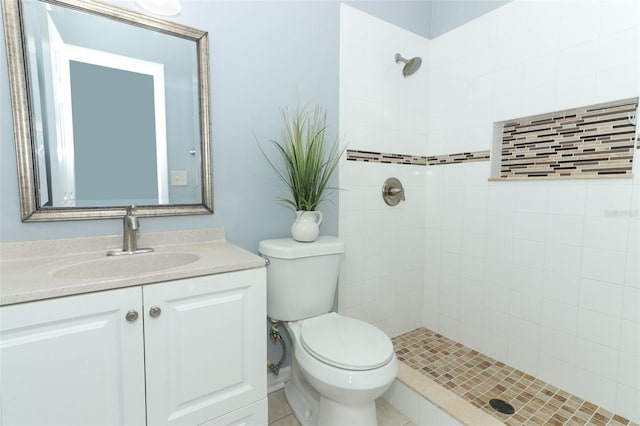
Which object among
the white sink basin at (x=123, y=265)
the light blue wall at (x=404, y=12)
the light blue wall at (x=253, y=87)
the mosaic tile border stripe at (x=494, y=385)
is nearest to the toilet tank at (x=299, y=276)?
the light blue wall at (x=253, y=87)

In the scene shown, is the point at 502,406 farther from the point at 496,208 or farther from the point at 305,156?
the point at 305,156

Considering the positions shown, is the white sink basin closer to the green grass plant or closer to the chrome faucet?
the chrome faucet

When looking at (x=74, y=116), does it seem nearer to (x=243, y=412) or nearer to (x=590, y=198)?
(x=243, y=412)

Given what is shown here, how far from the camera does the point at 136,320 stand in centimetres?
92

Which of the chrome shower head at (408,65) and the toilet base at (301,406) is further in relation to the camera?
the chrome shower head at (408,65)

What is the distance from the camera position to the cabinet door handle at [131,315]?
2.96 ft

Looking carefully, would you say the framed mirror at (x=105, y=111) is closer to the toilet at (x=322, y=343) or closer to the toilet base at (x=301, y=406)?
the toilet at (x=322, y=343)

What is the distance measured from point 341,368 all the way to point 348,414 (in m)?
0.26

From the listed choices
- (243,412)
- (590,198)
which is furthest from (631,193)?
(243,412)

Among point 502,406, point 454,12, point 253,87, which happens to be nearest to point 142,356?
point 253,87

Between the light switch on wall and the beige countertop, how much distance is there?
218 mm

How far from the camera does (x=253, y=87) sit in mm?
1544

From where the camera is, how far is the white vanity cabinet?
80 cm

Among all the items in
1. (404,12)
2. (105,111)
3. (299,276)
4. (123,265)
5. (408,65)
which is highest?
(404,12)
